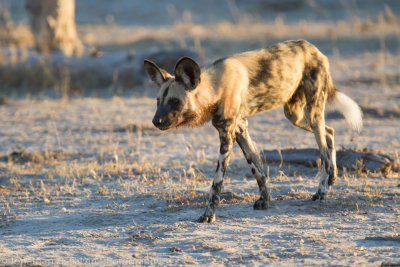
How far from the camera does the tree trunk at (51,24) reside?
41.5ft

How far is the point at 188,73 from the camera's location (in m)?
4.66

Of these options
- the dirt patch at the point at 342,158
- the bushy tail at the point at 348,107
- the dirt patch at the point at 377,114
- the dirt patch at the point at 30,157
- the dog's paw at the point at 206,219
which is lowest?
the dog's paw at the point at 206,219

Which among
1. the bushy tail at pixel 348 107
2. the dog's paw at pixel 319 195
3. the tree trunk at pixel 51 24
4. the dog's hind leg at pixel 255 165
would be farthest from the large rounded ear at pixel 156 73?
the tree trunk at pixel 51 24

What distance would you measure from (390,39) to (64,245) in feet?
42.2

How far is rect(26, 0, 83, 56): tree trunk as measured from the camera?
12.7 m

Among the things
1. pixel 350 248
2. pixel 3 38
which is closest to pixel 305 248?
pixel 350 248

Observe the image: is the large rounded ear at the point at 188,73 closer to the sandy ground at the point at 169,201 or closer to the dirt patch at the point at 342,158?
the sandy ground at the point at 169,201

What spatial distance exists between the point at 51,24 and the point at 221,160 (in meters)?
8.77

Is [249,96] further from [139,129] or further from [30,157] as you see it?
[139,129]

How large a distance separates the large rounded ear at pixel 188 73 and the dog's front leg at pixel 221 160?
1.37ft

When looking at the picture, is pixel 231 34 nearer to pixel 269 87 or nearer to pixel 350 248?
pixel 269 87

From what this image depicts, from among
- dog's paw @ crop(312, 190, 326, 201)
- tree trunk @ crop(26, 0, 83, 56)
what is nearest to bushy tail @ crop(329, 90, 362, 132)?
dog's paw @ crop(312, 190, 326, 201)

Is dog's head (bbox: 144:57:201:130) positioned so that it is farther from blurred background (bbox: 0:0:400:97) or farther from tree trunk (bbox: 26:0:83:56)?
tree trunk (bbox: 26:0:83:56)

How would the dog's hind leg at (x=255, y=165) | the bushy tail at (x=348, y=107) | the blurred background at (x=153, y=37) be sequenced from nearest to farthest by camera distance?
the dog's hind leg at (x=255, y=165) < the bushy tail at (x=348, y=107) < the blurred background at (x=153, y=37)
